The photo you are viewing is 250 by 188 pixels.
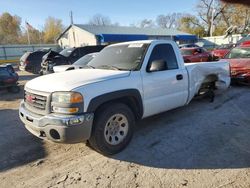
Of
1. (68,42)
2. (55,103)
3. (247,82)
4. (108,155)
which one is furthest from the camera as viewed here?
(68,42)

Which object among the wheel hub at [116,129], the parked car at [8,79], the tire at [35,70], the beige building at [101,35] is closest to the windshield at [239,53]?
the wheel hub at [116,129]

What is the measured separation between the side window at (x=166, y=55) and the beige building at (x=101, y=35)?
91.0 ft

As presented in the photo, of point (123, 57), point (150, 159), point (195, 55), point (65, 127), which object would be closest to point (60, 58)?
point (123, 57)

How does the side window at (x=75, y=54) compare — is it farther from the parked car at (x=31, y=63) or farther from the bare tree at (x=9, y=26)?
the bare tree at (x=9, y=26)

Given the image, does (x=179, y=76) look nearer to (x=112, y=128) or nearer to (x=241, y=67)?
(x=112, y=128)

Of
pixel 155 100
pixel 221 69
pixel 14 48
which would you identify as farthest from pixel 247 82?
pixel 14 48

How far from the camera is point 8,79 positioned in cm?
939

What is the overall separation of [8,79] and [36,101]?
6.73 m

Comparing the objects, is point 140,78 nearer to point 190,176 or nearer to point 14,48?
point 190,176

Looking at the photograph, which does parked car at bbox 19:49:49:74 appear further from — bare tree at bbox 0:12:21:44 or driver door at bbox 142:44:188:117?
bare tree at bbox 0:12:21:44

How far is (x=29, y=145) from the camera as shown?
421 cm

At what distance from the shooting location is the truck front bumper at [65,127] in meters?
3.21

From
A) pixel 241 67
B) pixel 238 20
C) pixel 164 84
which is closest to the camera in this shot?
pixel 164 84

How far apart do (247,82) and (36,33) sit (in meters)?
74.2
